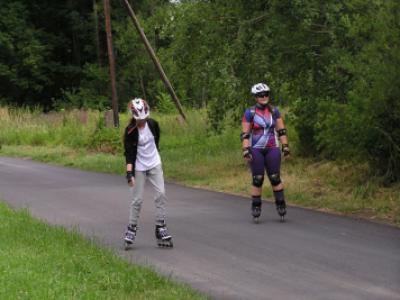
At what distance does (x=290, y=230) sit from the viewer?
1062 cm

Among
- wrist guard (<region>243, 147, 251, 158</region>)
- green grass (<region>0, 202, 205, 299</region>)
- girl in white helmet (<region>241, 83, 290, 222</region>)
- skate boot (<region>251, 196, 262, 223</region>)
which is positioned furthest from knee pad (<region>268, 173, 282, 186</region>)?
green grass (<region>0, 202, 205, 299</region>)

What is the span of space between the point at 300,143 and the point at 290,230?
8.19 meters

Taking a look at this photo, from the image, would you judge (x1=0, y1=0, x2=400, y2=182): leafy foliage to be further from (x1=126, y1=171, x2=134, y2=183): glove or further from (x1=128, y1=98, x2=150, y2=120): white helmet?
(x1=126, y1=171, x2=134, y2=183): glove

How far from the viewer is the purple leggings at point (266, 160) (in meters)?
11.3

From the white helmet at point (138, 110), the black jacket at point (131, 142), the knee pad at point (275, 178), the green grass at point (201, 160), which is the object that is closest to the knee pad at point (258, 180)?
the knee pad at point (275, 178)

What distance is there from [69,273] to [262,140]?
4.35 meters

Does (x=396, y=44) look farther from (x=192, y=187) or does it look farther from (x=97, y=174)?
(x=97, y=174)

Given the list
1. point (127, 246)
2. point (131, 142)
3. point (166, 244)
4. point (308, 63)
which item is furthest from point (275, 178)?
point (308, 63)

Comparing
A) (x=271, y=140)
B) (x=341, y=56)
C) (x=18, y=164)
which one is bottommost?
(x=18, y=164)

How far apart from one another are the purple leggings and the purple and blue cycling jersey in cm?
7

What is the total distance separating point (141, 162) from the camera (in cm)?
963

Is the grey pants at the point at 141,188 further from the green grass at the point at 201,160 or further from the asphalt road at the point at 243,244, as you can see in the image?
the green grass at the point at 201,160

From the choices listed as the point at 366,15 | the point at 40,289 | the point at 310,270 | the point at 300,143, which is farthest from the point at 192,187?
the point at 40,289

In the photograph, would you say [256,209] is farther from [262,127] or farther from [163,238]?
[163,238]
